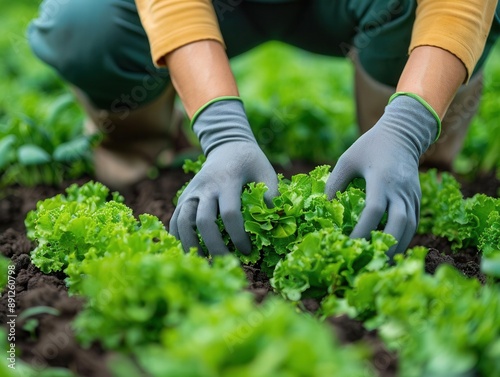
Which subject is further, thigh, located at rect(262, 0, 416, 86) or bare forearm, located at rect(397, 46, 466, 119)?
thigh, located at rect(262, 0, 416, 86)

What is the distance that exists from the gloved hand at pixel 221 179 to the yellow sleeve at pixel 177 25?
23 centimetres

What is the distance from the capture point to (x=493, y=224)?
2258 millimetres

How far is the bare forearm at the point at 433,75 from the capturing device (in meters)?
2.11

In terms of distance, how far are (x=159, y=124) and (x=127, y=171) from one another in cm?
27

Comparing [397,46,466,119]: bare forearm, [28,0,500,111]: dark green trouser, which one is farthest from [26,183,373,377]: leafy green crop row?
[28,0,500,111]: dark green trouser

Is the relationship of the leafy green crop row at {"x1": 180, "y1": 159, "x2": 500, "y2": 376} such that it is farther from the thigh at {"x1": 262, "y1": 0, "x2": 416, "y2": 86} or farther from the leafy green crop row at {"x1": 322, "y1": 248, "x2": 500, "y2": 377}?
the thigh at {"x1": 262, "y1": 0, "x2": 416, "y2": 86}

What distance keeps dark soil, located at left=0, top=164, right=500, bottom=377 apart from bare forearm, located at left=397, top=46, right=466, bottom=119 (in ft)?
1.59

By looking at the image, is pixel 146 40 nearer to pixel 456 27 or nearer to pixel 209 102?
pixel 209 102

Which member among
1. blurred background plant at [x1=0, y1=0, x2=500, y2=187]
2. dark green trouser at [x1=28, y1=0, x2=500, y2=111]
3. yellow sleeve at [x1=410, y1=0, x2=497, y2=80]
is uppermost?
yellow sleeve at [x1=410, y1=0, x2=497, y2=80]

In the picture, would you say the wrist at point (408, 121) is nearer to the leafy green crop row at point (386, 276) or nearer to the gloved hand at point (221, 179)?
the leafy green crop row at point (386, 276)

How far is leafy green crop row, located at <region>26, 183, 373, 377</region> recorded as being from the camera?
117 cm

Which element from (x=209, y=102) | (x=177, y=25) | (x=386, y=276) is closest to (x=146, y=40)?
(x=177, y=25)

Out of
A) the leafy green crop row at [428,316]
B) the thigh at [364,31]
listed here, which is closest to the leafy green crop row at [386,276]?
the leafy green crop row at [428,316]

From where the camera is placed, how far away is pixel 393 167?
6.51ft
